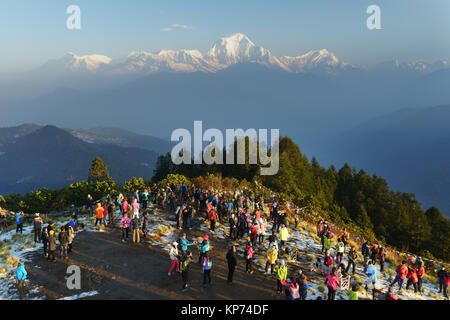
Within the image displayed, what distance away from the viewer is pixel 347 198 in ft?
225

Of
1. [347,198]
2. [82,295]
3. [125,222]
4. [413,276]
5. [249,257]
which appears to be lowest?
[347,198]

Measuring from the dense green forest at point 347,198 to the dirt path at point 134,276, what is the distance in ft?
53.2

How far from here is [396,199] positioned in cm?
6944

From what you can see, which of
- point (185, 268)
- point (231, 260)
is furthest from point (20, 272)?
point (231, 260)

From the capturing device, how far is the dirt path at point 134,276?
1312 cm

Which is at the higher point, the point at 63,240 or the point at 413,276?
the point at 63,240

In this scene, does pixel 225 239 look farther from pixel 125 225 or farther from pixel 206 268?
pixel 125 225

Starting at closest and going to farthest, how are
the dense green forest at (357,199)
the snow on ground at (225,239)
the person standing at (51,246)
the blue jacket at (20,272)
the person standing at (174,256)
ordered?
the blue jacket at (20,272) < the person standing at (174,256) < the snow on ground at (225,239) < the person standing at (51,246) < the dense green forest at (357,199)

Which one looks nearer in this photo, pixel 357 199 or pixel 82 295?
pixel 82 295

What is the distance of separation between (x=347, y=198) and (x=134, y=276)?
63.7 metres

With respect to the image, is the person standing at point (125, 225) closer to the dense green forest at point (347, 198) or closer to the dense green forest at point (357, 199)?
the dense green forest at point (347, 198)

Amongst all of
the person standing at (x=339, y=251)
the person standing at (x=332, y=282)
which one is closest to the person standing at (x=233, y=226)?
the person standing at (x=339, y=251)

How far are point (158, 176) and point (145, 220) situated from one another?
147 ft
